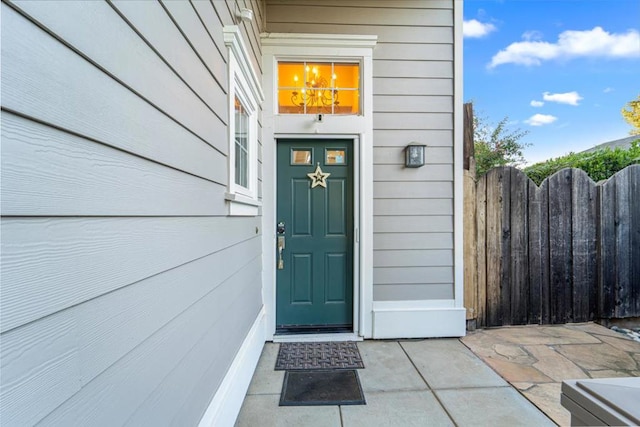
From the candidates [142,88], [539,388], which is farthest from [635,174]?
[142,88]

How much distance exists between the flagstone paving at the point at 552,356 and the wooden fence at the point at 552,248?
6.6 inches

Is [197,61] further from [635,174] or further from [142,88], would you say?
[635,174]

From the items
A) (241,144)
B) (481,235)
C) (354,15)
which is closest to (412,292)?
(481,235)

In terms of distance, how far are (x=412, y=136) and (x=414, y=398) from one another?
90.7 inches

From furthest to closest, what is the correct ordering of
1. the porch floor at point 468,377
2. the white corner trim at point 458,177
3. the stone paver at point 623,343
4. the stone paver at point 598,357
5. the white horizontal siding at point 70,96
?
the white corner trim at point 458,177 < the stone paver at point 623,343 < the stone paver at point 598,357 < the porch floor at point 468,377 < the white horizontal siding at point 70,96

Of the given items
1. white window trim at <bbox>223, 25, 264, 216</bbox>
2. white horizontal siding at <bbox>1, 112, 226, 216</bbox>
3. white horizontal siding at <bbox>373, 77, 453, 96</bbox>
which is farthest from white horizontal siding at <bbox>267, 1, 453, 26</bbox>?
white horizontal siding at <bbox>1, 112, 226, 216</bbox>

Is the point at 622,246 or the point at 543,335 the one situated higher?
the point at 622,246

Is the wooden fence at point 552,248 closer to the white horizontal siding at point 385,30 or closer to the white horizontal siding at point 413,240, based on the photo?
the white horizontal siding at point 413,240

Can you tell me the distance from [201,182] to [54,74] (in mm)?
768

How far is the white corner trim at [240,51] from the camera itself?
167 centimetres

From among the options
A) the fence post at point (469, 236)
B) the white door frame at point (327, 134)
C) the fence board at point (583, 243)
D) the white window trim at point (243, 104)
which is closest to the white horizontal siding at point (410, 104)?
the white door frame at point (327, 134)

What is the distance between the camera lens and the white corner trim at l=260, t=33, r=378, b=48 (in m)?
2.81

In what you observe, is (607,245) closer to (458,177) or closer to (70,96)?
(458,177)

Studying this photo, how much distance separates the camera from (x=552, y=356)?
2.44 metres
